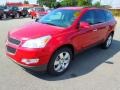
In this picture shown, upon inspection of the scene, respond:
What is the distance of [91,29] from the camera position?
5.91 m

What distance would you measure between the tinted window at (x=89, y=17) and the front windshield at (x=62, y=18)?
0.76ft

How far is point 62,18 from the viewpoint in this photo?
18.5ft

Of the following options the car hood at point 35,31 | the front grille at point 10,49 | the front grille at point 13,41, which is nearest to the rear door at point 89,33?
the car hood at point 35,31

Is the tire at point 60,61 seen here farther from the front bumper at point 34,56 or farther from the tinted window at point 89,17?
the tinted window at point 89,17

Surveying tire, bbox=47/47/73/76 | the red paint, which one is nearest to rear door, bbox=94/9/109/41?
the red paint

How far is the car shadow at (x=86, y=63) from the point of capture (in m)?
4.91

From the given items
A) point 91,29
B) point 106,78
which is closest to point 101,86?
point 106,78

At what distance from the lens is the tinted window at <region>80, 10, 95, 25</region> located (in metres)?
5.68

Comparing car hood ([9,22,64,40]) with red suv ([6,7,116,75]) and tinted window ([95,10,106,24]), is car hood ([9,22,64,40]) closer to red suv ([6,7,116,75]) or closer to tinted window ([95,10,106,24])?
red suv ([6,7,116,75])

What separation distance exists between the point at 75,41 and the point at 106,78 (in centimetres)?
127

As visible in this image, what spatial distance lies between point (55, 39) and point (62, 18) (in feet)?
4.22

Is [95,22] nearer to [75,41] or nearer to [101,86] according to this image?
[75,41]

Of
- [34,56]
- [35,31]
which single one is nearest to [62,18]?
[35,31]

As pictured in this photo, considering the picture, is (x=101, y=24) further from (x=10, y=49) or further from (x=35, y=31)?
(x=10, y=49)
